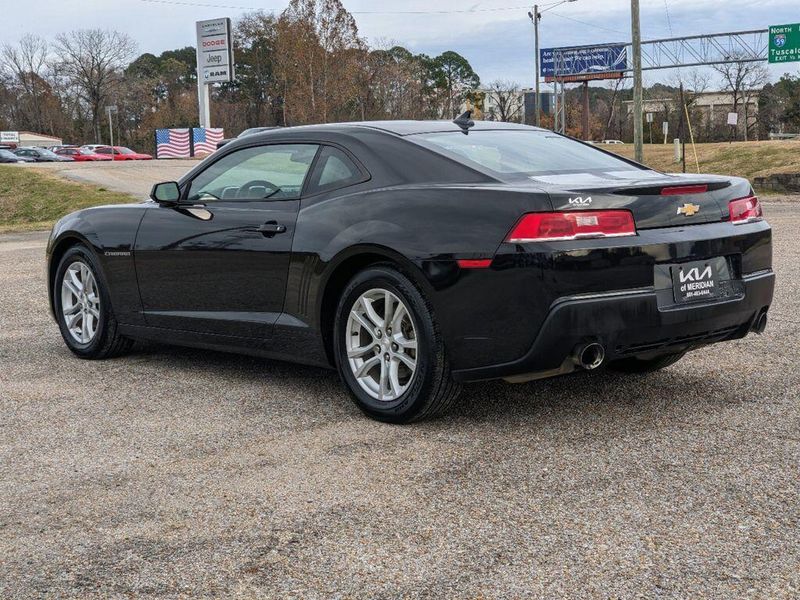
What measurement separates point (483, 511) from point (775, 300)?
18.8 feet

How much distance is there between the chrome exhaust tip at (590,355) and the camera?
14.1 feet

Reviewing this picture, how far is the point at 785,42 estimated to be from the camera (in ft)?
164

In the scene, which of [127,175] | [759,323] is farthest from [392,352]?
[127,175]

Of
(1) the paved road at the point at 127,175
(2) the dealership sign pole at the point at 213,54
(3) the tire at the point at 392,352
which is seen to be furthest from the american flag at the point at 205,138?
(3) the tire at the point at 392,352

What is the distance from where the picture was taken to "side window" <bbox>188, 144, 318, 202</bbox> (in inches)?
213

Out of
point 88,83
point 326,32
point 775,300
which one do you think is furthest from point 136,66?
point 775,300

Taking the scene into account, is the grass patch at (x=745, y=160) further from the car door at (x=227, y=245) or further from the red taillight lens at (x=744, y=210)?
the car door at (x=227, y=245)

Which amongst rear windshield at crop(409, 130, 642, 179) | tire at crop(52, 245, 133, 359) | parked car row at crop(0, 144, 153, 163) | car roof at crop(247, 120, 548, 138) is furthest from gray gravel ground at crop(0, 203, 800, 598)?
parked car row at crop(0, 144, 153, 163)

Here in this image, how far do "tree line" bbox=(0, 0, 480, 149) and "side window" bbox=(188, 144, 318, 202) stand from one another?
190 feet

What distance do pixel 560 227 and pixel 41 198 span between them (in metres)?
27.2

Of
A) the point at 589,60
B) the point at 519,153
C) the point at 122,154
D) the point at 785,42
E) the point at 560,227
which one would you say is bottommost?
the point at 560,227

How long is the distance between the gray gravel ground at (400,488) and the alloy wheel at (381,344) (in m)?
0.20

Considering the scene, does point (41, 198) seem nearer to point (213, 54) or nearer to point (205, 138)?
point (213, 54)

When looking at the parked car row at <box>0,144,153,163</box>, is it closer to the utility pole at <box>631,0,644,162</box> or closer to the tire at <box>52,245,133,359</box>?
the utility pole at <box>631,0,644,162</box>
